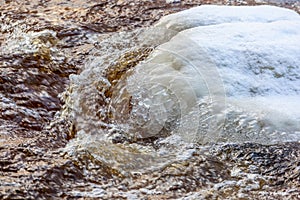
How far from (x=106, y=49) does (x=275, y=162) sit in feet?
3.81

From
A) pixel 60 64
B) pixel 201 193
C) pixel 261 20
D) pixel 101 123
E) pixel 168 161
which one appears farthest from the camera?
pixel 261 20

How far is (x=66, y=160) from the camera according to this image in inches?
77.5

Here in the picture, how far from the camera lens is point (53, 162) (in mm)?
1939

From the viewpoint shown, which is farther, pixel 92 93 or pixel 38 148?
pixel 92 93

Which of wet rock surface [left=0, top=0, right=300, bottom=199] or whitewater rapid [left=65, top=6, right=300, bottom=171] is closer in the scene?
wet rock surface [left=0, top=0, right=300, bottom=199]

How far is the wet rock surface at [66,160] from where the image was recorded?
72.4 inches

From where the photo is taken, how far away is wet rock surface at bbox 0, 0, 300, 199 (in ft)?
6.03

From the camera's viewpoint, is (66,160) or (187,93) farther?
(187,93)

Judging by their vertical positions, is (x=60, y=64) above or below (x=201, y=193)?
above

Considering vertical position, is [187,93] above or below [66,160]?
above

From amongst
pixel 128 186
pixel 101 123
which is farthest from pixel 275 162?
pixel 101 123

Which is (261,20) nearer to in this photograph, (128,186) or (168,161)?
(168,161)

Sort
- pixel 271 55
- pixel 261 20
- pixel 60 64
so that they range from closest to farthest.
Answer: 1. pixel 271 55
2. pixel 60 64
3. pixel 261 20

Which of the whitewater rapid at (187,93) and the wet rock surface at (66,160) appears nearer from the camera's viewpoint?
the wet rock surface at (66,160)
